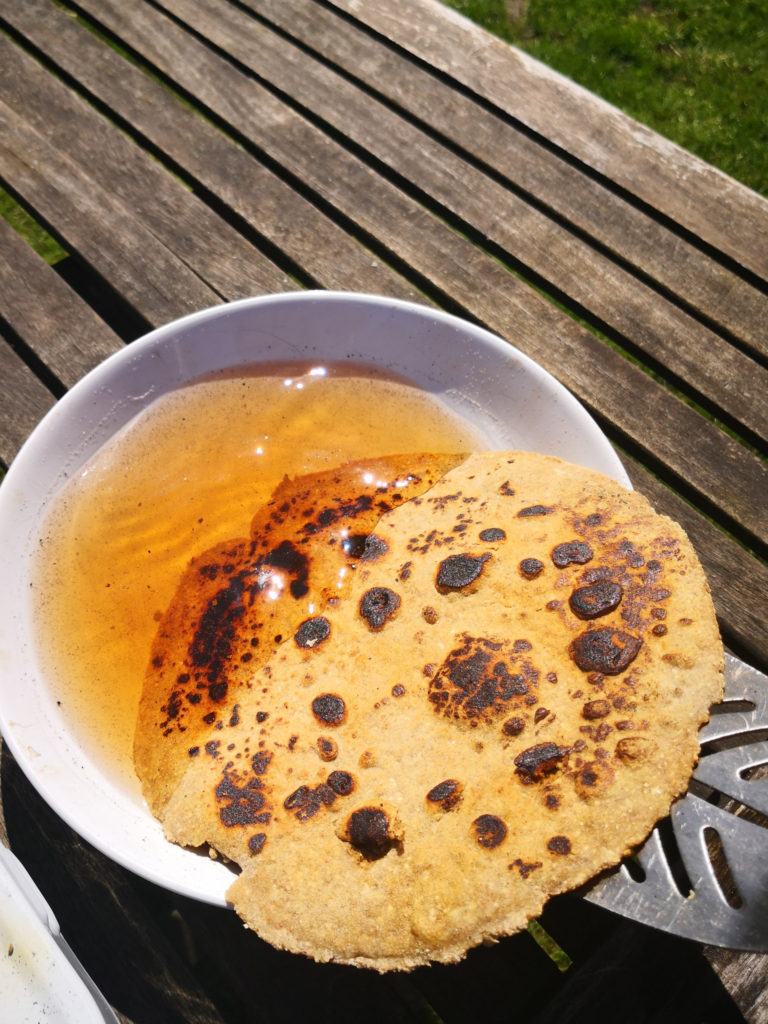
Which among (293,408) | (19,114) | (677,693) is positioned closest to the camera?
(677,693)

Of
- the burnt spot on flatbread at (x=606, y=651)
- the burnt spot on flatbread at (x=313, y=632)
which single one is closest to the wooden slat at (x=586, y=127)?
the burnt spot on flatbread at (x=606, y=651)

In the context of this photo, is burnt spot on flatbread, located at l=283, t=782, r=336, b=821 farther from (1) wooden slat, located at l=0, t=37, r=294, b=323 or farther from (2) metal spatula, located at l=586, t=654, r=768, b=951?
(1) wooden slat, located at l=0, t=37, r=294, b=323

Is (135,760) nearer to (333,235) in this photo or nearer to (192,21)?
(333,235)

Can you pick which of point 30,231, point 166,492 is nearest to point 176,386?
point 166,492

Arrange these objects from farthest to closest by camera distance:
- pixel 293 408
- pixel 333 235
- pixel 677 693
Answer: pixel 333 235 < pixel 293 408 < pixel 677 693

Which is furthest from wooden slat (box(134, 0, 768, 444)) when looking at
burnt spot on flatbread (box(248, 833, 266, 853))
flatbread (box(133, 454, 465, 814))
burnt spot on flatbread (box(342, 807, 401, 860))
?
burnt spot on flatbread (box(248, 833, 266, 853))

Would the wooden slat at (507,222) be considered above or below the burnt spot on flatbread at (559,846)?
above

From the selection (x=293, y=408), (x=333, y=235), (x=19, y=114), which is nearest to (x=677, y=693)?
(x=293, y=408)

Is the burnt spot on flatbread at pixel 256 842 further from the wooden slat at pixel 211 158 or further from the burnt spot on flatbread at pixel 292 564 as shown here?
the wooden slat at pixel 211 158
